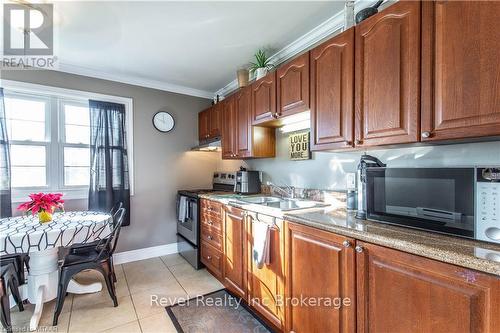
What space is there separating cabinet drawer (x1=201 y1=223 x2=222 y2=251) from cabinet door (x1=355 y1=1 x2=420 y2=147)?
1673mm

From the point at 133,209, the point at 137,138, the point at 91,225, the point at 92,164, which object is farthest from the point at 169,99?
the point at 91,225

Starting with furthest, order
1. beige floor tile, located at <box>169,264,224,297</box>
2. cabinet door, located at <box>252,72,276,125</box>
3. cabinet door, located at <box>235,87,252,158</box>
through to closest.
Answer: cabinet door, located at <box>235,87,252,158</box> → beige floor tile, located at <box>169,264,224,297</box> → cabinet door, located at <box>252,72,276,125</box>

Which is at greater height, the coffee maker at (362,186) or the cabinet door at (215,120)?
the cabinet door at (215,120)

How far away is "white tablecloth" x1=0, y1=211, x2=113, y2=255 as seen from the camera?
158 cm

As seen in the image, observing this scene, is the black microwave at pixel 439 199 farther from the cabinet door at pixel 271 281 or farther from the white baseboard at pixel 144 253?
the white baseboard at pixel 144 253

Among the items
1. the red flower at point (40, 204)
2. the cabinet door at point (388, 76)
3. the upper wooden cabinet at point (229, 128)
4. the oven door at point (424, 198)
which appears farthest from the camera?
the upper wooden cabinet at point (229, 128)

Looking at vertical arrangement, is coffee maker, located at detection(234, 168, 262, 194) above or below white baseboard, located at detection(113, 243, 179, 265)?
above

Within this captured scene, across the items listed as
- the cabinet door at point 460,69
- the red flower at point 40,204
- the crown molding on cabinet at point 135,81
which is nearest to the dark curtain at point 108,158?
the crown molding on cabinet at point 135,81

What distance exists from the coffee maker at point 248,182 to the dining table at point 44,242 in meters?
1.40

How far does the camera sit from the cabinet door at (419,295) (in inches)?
31.4

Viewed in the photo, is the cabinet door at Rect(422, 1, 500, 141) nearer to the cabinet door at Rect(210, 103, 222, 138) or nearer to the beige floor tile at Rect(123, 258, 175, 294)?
the cabinet door at Rect(210, 103, 222, 138)

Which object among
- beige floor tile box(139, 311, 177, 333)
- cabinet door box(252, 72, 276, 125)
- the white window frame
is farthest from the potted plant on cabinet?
beige floor tile box(139, 311, 177, 333)

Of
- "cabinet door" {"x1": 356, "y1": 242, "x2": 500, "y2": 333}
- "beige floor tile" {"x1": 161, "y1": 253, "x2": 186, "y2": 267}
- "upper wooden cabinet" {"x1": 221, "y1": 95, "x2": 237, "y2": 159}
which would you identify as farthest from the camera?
"beige floor tile" {"x1": 161, "y1": 253, "x2": 186, "y2": 267}

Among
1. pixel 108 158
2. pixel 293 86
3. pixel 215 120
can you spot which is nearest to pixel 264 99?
pixel 293 86
